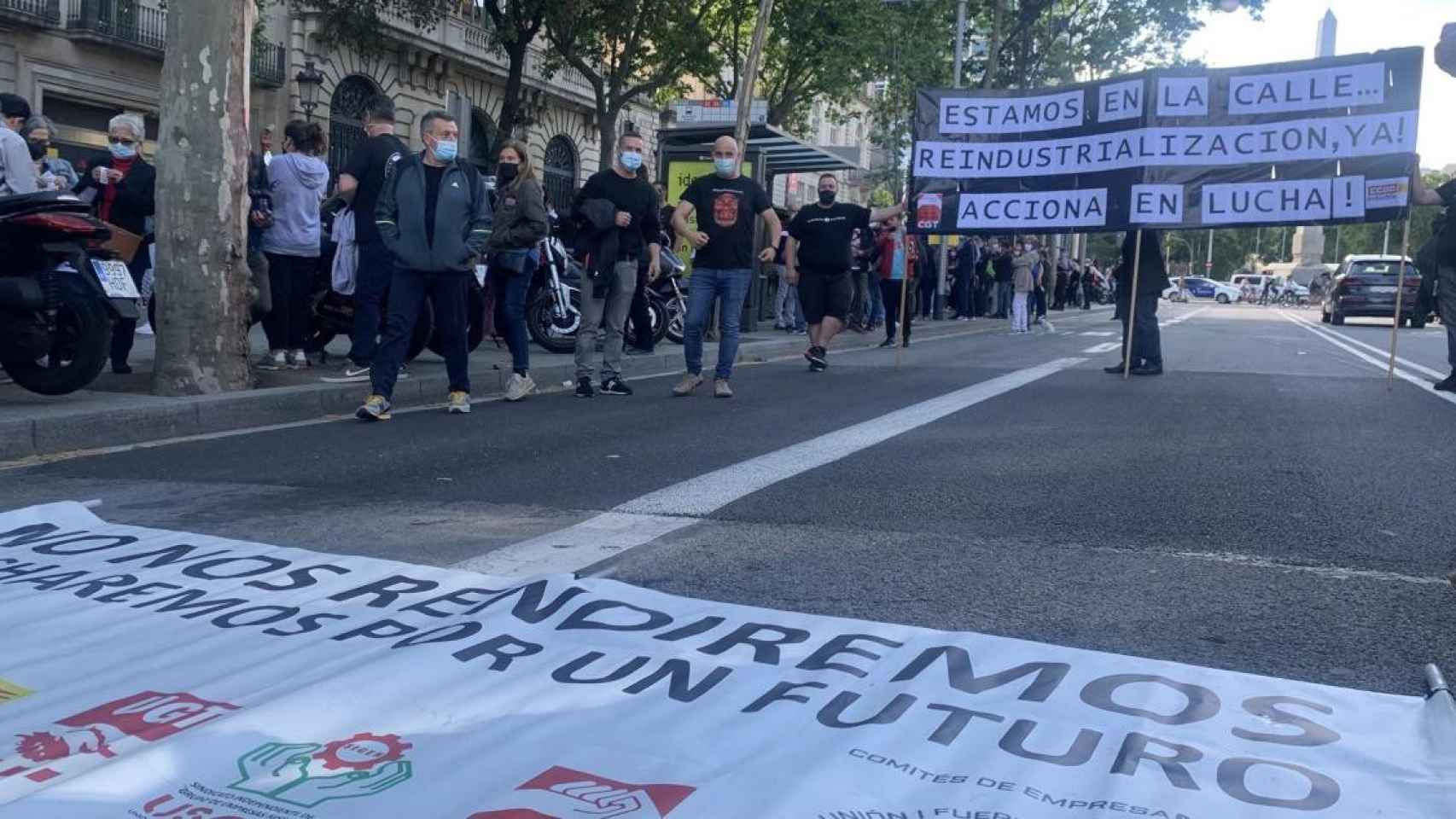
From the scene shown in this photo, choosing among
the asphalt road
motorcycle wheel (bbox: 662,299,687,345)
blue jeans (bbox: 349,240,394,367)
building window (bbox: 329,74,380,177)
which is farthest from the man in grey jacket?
building window (bbox: 329,74,380,177)

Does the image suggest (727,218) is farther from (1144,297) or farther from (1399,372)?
(1399,372)

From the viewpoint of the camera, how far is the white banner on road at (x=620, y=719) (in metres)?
2.15

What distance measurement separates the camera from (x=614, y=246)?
29.8 ft

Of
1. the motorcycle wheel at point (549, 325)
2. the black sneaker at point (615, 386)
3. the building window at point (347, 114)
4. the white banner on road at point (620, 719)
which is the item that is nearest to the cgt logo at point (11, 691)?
the white banner on road at point (620, 719)

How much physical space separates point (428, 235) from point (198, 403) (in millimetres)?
1584

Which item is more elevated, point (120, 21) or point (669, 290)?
point (120, 21)

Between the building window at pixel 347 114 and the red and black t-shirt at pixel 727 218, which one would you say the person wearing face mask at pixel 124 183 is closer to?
the red and black t-shirt at pixel 727 218

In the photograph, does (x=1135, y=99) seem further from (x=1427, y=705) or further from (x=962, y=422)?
(x=1427, y=705)

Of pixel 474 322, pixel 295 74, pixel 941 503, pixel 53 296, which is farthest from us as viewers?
pixel 295 74

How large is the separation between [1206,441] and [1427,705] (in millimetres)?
4627

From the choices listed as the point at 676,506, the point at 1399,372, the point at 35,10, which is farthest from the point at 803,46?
the point at 676,506

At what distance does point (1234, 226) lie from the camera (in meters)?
11.0

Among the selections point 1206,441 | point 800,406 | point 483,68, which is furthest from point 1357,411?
point 483,68

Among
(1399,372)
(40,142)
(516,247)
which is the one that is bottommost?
(1399,372)
